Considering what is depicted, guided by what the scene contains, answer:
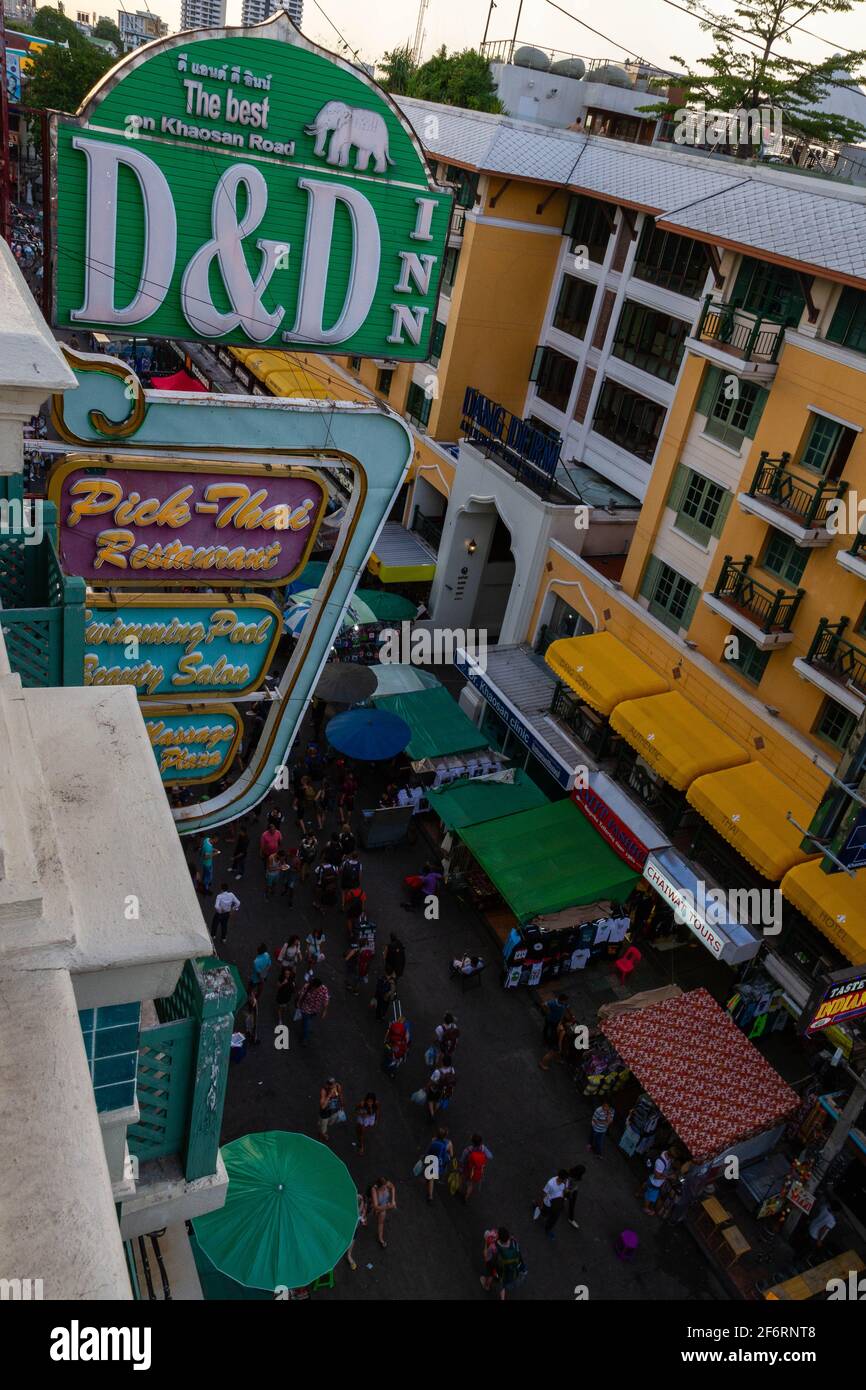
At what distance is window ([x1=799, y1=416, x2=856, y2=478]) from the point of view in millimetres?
20469

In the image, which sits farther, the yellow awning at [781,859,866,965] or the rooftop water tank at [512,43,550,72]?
the rooftop water tank at [512,43,550,72]

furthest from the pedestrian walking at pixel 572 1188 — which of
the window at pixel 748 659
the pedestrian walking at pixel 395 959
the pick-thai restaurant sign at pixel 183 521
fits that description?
the pick-thai restaurant sign at pixel 183 521

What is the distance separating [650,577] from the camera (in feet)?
85.8

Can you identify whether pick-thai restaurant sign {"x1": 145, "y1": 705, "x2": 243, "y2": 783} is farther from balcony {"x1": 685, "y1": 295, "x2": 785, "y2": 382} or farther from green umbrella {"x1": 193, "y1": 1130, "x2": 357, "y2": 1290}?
balcony {"x1": 685, "y1": 295, "x2": 785, "y2": 382}

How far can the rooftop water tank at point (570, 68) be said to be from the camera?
53562mm

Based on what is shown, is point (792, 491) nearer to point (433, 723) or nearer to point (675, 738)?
point (675, 738)

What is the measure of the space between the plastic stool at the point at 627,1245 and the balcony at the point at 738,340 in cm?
1797

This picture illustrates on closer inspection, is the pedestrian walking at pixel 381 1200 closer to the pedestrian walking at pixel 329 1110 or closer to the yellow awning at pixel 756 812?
the pedestrian walking at pixel 329 1110

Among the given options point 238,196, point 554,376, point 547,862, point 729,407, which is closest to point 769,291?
point 729,407

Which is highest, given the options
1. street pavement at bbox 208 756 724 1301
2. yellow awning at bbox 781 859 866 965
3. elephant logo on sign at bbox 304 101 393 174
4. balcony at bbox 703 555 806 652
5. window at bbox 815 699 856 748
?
elephant logo on sign at bbox 304 101 393 174

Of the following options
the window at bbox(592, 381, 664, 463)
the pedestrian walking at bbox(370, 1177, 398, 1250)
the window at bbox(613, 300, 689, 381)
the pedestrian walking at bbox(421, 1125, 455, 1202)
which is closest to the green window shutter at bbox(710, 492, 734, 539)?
the window at bbox(592, 381, 664, 463)

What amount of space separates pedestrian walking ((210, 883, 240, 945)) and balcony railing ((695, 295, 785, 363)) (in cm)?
1684

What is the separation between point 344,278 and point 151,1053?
7.70 metres
